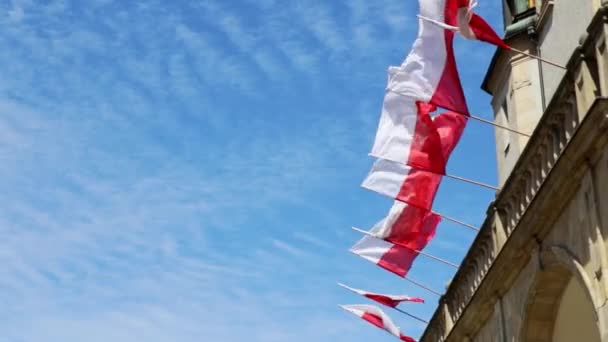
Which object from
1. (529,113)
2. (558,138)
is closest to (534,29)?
(529,113)

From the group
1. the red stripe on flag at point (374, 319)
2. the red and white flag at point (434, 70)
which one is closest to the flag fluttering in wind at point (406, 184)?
the red and white flag at point (434, 70)

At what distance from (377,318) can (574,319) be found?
11148 millimetres

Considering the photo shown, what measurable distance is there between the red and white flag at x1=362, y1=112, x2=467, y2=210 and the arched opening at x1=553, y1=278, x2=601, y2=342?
14.2 feet

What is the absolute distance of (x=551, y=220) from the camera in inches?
686

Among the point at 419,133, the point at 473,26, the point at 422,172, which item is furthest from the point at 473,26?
the point at 422,172

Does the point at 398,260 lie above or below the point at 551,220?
above

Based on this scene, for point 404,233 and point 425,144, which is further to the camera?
point 404,233

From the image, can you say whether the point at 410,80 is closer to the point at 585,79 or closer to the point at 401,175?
the point at 401,175

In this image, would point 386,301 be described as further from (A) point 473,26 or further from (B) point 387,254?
(A) point 473,26

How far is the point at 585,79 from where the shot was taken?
15.8 metres

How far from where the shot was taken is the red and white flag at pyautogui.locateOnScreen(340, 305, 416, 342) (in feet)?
94.7

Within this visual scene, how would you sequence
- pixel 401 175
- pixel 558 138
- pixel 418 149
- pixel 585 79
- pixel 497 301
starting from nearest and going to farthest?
1. pixel 585 79
2. pixel 558 138
3. pixel 497 301
4. pixel 418 149
5. pixel 401 175

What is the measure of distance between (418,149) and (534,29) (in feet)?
19.3

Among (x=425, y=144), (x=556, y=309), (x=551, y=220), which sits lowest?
(x=556, y=309)
